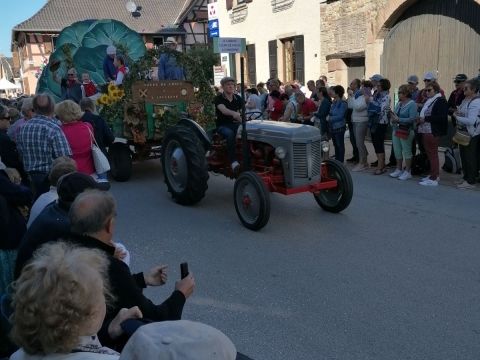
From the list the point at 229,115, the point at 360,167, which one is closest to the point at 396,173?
the point at 360,167

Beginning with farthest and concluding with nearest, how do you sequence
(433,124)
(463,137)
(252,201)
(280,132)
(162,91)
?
(162,91), (433,124), (463,137), (280,132), (252,201)

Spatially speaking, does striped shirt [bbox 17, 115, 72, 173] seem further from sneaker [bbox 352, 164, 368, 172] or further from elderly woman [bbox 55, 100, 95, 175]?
sneaker [bbox 352, 164, 368, 172]

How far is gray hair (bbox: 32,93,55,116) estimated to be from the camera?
15.5 feet

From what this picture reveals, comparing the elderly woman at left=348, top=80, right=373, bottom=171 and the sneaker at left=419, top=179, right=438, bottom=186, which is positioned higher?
the elderly woman at left=348, top=80, right=373, bottom=171

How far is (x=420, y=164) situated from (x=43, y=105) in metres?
6.00

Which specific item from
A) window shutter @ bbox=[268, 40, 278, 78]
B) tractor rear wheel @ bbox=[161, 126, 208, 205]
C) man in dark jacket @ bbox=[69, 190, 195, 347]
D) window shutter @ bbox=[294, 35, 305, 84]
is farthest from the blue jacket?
window shutter @ bbox=[268, 40, 278, 78]

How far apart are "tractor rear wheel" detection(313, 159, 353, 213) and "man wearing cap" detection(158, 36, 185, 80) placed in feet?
10.9

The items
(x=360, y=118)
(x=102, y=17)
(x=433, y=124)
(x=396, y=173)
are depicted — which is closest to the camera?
(x=433, y=124)

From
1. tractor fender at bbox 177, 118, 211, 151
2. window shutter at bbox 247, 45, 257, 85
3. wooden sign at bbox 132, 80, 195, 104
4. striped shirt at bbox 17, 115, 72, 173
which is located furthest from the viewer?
window shutter at bbox 247, 45, 257, 85

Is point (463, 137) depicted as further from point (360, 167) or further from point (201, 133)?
point (201, 133)

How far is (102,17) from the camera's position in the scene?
1453 inches

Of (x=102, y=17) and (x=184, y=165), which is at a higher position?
(x=102, y=17)

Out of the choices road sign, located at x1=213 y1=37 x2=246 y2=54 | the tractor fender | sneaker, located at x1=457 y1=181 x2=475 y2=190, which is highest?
road sign, located at x1=213 y1=37 x2=246 y2=54

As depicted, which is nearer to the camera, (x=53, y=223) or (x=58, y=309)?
(x=58, y=309)
